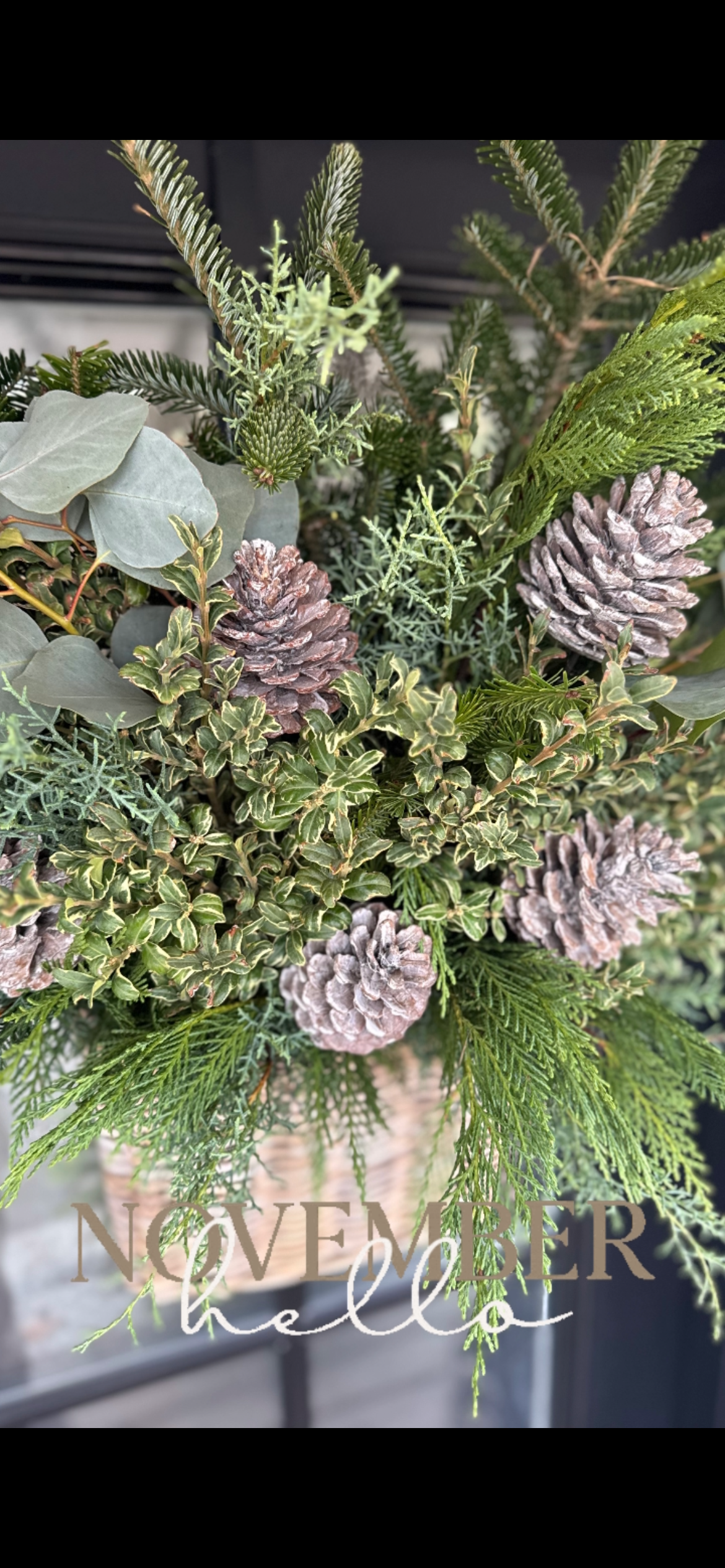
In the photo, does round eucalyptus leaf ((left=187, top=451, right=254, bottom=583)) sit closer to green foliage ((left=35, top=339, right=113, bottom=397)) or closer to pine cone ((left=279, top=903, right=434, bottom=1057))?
green foliage ((left=35, top=339, right=113, bottom=397))

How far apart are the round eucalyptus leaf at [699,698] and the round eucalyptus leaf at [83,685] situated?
0.25 m

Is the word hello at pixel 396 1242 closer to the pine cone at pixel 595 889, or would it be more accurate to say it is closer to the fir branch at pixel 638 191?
the pine cone at pixel 595 889

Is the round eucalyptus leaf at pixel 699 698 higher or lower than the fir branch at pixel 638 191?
lower

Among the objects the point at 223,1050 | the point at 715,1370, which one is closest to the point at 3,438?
the point at 223,1050

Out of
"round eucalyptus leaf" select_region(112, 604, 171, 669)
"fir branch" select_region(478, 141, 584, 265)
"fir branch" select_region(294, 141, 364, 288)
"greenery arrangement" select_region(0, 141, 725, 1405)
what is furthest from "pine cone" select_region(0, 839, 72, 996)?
"fir branch" select_region(478, 141, 584, 265)

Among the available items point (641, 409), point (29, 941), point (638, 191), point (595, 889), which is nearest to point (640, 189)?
point (638, 191)

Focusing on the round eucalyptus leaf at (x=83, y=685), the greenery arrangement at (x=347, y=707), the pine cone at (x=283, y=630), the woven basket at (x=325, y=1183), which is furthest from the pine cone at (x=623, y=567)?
the woven basket at (x=325, y=1183)

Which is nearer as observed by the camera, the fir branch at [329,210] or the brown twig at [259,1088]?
the fir branch at [329,210]

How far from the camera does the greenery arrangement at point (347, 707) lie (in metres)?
0.40

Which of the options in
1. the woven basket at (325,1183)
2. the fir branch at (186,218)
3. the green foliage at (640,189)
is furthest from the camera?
the woven basket at (325,1183)

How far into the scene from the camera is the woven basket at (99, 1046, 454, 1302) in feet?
2.03
